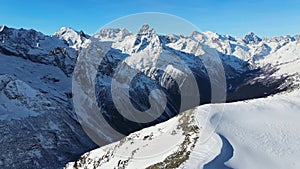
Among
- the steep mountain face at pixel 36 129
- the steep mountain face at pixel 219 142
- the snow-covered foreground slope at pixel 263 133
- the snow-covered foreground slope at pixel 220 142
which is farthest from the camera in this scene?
the steep mountain face at pixel 36 129

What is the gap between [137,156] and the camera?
46.0 metres

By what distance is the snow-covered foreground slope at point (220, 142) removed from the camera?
126 ft

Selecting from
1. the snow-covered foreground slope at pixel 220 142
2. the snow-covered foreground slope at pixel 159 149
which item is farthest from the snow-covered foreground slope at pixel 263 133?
the snow-covered foreground slope at pixel 159 149

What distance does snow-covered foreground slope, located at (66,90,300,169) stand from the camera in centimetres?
3834

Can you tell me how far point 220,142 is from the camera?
1596 inches

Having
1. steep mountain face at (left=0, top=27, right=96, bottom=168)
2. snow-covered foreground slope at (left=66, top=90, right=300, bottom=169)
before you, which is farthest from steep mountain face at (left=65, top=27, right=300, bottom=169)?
steep mountain face at (left=0, top=27, right=96, bottom=168)

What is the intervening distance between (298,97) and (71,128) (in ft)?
352

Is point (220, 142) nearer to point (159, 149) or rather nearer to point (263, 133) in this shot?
point (263, 133)

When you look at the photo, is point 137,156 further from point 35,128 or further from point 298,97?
point 35,128

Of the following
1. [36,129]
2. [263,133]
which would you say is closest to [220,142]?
[263,133]

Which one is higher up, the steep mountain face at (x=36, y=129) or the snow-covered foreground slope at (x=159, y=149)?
the snow-covered foreground slope at (x=159, y=149)

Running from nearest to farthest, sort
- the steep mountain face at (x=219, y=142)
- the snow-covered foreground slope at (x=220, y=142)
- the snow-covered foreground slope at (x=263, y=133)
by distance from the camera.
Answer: the steep mountain face at (x=219, y=142), the snow-covered foreground slope at (x=220, y=142), the snow-covered foreground slope at (x=263, y=133)

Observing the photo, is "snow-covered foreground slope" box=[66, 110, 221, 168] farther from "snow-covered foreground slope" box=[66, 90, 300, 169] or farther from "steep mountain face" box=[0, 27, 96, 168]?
"steep mountain face" box=[0, 27, 96, 168]

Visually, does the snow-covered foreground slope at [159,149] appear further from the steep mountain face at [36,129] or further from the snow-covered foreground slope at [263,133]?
the steep mountain face at [36,129]
